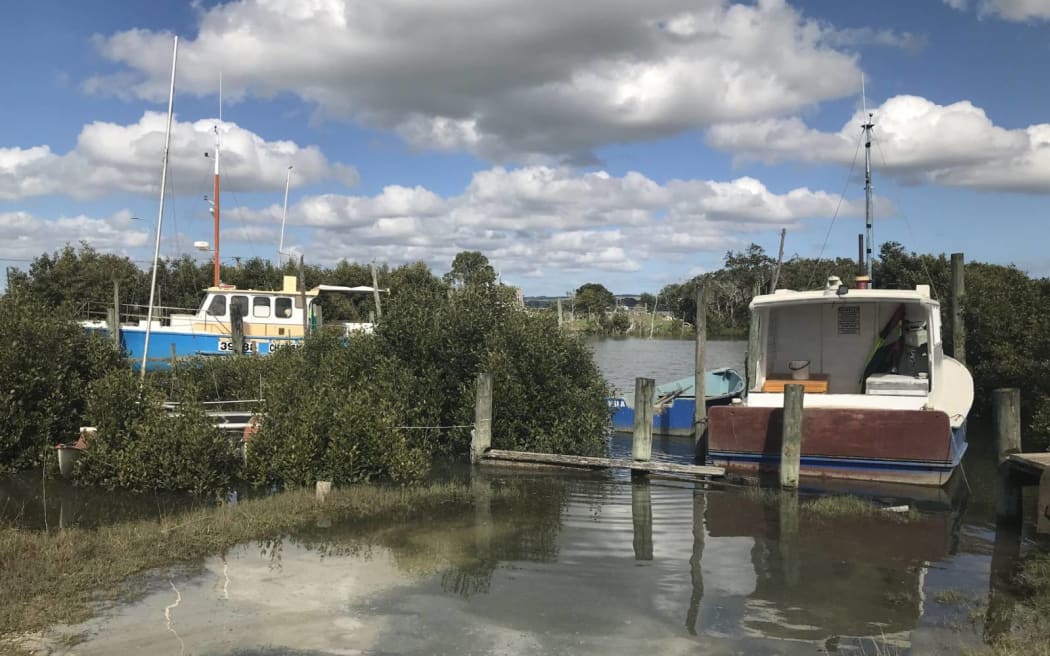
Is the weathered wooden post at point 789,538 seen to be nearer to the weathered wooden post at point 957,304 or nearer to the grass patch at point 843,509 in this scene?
the grass patch at point 843,509

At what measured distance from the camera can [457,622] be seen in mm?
7219

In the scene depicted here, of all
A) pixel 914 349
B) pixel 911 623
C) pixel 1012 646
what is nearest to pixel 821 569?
pixel 911 623

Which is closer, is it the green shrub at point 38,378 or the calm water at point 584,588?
the calm water at point 584,588

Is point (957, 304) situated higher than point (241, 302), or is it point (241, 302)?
point (241, 302)

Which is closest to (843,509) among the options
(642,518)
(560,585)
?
(642,518)

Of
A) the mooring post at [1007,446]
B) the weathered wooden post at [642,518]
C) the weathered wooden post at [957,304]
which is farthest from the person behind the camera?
the weathered wooden post at [957,304]

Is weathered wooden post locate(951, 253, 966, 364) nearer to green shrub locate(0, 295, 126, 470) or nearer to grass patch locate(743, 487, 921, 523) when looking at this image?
grass patch locate(743, 487, 921, 523)

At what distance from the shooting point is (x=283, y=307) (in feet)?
90.1

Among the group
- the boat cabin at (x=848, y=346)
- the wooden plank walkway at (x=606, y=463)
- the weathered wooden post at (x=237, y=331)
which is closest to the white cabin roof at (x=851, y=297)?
the boat cabin at (x=848, y=346)

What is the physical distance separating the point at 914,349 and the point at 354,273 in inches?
1596

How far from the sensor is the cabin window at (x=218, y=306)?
2683cm

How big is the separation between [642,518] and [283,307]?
61.9 feet

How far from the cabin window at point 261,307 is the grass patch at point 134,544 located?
16479 millimetres

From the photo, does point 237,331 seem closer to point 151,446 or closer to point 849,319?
point 151,446
